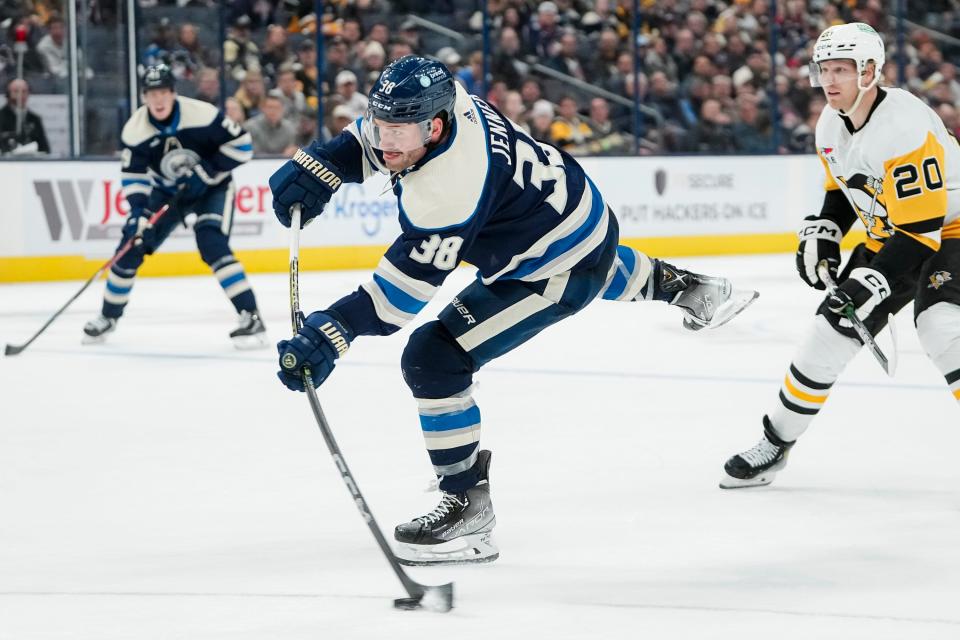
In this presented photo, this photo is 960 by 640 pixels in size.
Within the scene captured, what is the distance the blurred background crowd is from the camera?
9516 millimetres

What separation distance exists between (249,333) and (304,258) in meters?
Result: 3.81

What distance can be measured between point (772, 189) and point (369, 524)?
378 inches

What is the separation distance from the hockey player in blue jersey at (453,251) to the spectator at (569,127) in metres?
8.20

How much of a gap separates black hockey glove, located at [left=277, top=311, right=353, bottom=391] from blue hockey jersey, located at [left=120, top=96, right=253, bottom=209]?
12.5ft

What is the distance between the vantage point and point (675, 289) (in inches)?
145

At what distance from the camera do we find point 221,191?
6496 millimetres

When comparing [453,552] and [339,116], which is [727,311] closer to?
[453,552]

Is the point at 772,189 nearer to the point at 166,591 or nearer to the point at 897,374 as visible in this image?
the point at 897,374

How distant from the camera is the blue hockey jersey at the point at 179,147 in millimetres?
6414

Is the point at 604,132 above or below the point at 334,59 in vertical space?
below

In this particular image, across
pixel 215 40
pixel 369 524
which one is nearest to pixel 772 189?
pixel 215 40

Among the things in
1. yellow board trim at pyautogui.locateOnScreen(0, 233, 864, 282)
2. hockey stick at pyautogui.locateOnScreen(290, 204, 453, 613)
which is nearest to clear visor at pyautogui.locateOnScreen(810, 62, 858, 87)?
hockey stick at pyautogui.locateOnScreen(290, 204, 453, 613)

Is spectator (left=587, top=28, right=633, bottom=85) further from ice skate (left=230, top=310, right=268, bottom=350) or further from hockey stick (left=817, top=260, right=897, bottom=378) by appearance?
hockey stick (left=817, top=260, right=897, bottom=378)

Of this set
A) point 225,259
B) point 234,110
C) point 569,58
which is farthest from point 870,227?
point 569,58
